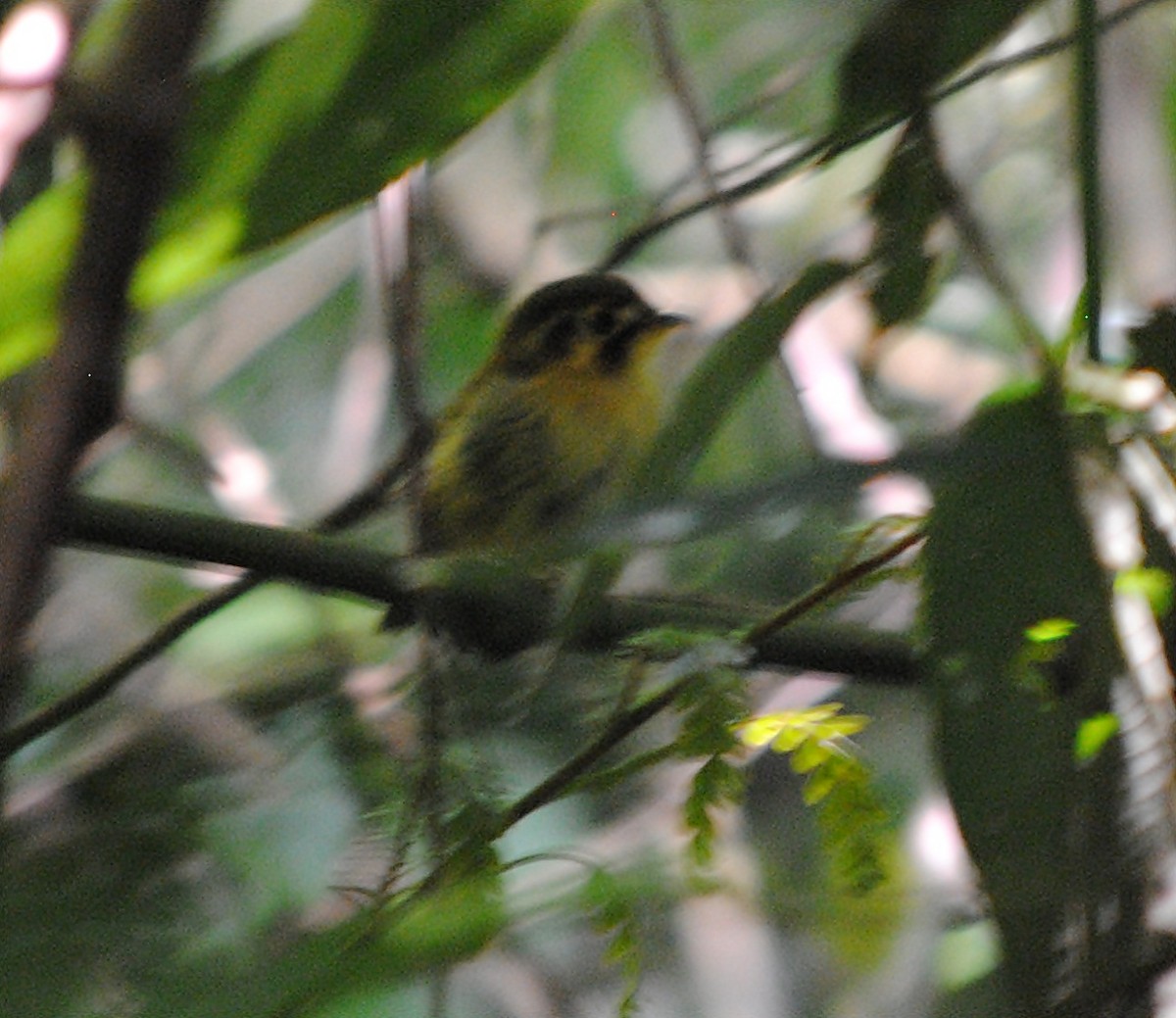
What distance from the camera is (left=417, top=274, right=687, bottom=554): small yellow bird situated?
6.82ft

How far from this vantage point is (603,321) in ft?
7.73

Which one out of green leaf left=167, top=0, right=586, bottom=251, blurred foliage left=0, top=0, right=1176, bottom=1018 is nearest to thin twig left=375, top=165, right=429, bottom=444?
blurred foliage left=0, top=0, right=1176, bottom=1018

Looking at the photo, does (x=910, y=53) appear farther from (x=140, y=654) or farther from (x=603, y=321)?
Answer: (x=603, y=321)

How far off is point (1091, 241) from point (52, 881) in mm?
617

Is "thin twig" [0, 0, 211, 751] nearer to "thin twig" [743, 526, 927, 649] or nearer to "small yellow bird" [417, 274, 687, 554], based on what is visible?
"thin twig" [743, 526, 927, 649]

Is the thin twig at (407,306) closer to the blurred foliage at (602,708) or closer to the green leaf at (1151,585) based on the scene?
the blurred foliage at (602,708)

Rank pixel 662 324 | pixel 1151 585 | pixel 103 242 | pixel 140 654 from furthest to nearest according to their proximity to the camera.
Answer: pixel 662 324
pixel 140 654
pixel 1151 585
pixel 103 242

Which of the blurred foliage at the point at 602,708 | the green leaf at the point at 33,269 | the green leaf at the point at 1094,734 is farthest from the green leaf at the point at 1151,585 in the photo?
the green leaf at the point at 33,269

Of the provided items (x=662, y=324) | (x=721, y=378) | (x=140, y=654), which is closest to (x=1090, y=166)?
(x=721, y=378)

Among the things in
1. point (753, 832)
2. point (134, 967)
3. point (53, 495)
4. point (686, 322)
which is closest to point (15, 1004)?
point (134, 967)

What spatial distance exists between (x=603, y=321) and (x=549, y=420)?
0.23m

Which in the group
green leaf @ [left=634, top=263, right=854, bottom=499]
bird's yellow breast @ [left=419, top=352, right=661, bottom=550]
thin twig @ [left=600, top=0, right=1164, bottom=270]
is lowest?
bird's yellow breast @ [left=419, top=352, right=661, bottom=550]

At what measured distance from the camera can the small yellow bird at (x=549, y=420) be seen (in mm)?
2078

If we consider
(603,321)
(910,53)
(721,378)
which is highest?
(910,53)
